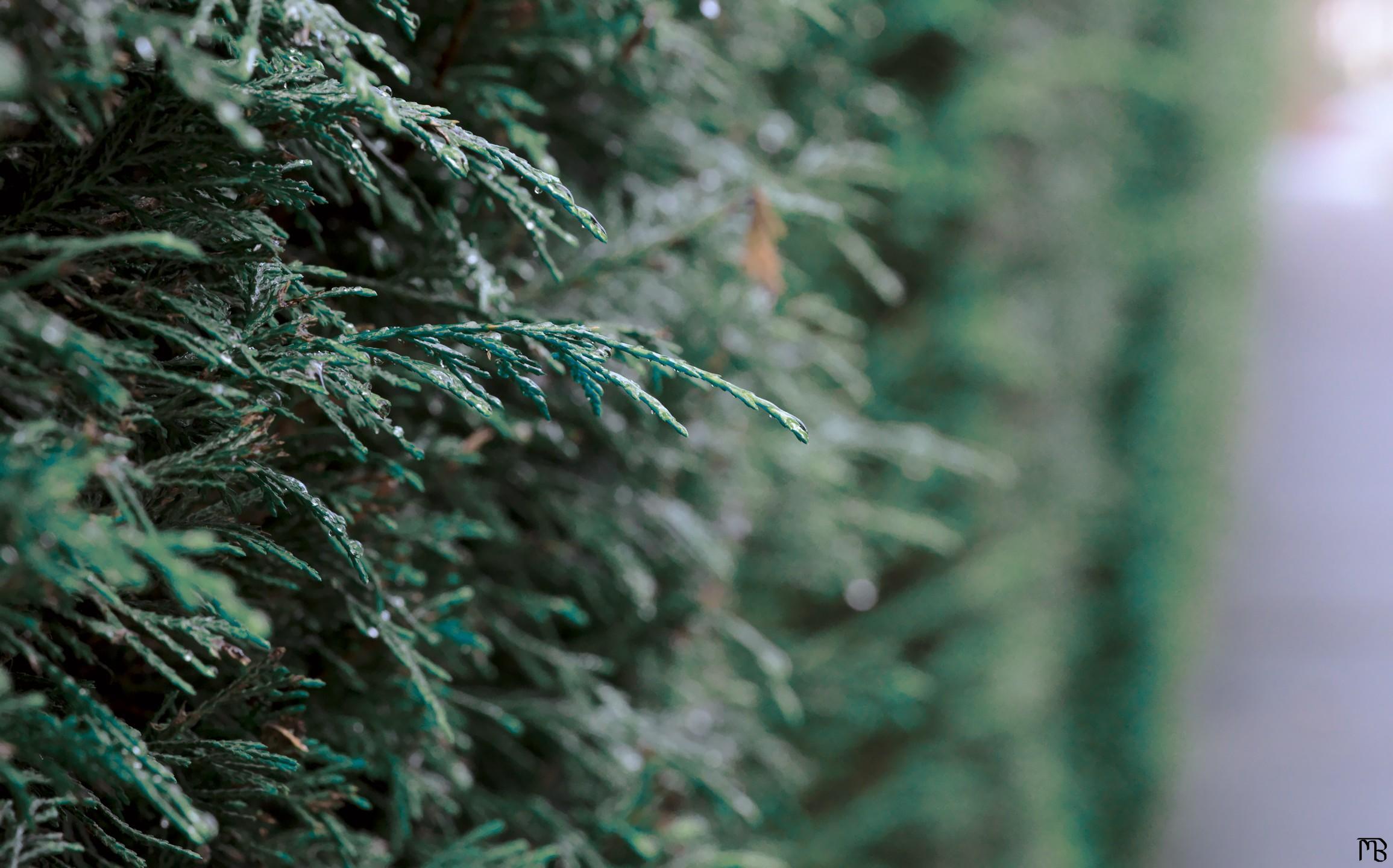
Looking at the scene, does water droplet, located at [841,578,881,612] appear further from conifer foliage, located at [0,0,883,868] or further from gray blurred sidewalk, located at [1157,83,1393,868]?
gray blurred sidewalk, located at [1157,83,1393,868]

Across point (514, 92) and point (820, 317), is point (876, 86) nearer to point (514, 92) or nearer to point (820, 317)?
point (820, 317)

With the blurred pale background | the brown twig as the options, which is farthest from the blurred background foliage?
the blurred pale background

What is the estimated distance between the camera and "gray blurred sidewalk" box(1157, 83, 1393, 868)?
21.4 ft

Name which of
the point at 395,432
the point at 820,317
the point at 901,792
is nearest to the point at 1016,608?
the point at 901,792

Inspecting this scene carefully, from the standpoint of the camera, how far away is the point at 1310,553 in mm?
7602

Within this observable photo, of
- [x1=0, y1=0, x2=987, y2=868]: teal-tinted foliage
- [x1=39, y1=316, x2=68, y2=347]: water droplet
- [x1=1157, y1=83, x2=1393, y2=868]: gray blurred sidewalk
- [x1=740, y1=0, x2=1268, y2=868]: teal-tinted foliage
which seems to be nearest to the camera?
[x1=39, y1=316, x2=68, y2=347]: water droplet

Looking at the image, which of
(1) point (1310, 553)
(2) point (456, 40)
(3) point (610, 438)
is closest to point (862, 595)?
(3) point (610, 438)

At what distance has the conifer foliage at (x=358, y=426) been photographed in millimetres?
708

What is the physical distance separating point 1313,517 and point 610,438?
8220mm

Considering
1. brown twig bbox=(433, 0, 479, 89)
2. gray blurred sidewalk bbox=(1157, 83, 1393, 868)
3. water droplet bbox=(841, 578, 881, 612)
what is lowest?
brown twig bbox=(433, 0, 479, 89)

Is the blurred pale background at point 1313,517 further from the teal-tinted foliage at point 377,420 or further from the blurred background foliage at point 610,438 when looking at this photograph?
the teal-tinted foliage at point 377,420

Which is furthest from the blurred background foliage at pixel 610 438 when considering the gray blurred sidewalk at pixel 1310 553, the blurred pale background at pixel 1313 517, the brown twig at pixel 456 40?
the gray blurred sidewalk at pixel 1310 553

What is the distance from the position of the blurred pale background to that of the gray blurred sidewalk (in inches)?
0.5

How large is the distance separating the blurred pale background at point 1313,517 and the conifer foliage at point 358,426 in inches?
218
